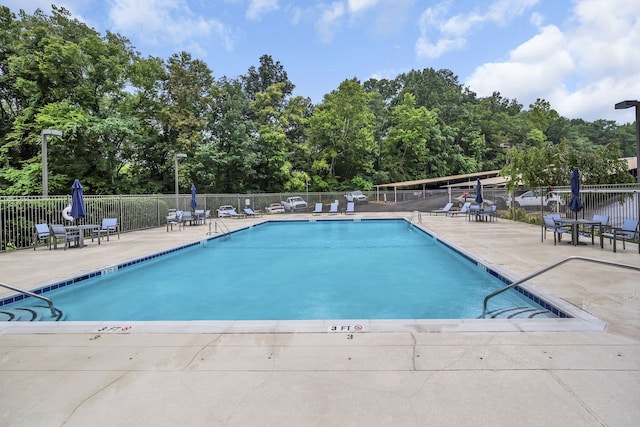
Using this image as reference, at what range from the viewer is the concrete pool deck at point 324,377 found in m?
2.03

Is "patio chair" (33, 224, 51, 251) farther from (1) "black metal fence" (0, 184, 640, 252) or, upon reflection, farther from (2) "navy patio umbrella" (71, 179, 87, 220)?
(2) "navy patio umbrella" (71, 179, 87, 220)

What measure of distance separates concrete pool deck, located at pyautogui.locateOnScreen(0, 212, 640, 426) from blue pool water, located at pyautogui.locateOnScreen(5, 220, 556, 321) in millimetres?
1623

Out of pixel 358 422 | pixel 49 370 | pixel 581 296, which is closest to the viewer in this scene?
pixel 358 422

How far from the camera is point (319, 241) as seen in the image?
1217 cm

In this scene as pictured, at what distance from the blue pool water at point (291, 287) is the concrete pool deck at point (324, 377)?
5.32 feet

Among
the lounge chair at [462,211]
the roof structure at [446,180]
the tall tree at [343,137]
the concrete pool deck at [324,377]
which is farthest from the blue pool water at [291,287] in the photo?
the roof structure at [446,180]

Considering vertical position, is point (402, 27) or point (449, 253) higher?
point (402, 27)

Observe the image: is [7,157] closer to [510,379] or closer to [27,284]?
[27,284]

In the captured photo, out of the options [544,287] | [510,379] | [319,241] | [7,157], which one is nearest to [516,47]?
[319,241]

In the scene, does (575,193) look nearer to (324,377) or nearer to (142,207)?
(324,377)

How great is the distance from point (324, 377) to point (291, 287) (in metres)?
4.08

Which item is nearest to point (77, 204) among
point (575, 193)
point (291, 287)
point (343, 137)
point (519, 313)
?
point (291, 287)

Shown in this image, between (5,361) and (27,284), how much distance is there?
10.6 ft

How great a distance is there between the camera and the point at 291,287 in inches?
256
